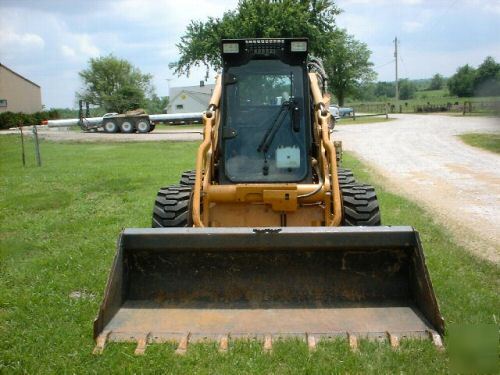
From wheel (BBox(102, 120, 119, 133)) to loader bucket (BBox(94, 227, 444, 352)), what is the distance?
3342 cm

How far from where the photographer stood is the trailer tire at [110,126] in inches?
1451

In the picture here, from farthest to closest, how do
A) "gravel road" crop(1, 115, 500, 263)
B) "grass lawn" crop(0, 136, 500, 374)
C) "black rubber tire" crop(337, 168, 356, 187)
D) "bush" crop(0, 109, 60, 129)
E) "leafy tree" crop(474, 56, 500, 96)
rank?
"bush" crop(0, 109, 60, 129) < "gravel road" crop(1, 115, 500, 263) < "black rubber tire" crop(337, 168, 356, 187) < "leafy tree" crop(474, 56, 500, 96) < "grass lawn" crop(0, 136, 500, 374)

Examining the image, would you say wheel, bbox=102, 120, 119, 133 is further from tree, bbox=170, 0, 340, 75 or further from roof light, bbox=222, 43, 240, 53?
roof light, bbox=222, 43, 240, 53

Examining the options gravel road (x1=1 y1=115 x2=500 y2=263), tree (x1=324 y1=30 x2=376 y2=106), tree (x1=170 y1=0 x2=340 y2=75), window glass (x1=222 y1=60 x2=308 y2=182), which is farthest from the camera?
tree (x1=324 y1=30 x2=376 y2=106)

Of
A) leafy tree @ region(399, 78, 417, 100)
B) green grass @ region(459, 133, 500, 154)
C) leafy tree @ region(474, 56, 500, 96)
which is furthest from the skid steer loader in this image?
leafy tree @ region(399, 78, 417, 100)

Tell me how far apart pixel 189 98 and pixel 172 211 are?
5481cm

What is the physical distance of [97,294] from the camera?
17.7 ft

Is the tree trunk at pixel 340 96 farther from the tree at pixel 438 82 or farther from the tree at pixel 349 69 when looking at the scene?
the tree at pixel 438 82

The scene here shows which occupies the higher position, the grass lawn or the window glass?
the window glass

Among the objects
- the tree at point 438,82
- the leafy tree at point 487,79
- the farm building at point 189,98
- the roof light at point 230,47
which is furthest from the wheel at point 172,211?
the farm building at point 189,98

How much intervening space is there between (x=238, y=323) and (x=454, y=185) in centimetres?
882

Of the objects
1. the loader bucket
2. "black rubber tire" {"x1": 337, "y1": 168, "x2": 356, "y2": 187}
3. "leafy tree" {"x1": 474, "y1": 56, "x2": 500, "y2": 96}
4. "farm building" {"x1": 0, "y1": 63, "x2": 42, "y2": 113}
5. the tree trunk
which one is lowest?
the loader bucket

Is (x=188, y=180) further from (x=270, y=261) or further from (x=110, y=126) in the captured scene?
(x=110, y=126)

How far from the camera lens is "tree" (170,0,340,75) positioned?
117ft
